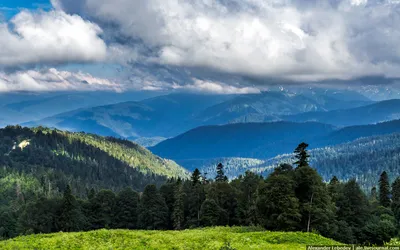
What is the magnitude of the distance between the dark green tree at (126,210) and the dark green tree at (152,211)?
4966 mm

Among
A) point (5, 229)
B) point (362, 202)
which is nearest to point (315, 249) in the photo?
point (362, 202)

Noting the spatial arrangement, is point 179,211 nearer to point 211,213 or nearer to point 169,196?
point 169,196

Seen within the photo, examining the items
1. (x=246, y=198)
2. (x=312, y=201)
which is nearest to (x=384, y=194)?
(x=246, y=198)

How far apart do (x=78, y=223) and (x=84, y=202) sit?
12.8m

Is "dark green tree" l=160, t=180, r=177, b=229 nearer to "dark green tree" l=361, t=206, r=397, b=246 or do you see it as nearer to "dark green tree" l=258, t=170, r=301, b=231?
"dark green tree" l=258, t=170, r=301, b=231

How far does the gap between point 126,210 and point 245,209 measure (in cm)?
4302

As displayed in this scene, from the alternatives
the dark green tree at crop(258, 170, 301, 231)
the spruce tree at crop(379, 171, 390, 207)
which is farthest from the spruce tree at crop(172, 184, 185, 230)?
the spruce tree at crop(379, 171, 390, 207)

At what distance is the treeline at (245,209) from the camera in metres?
61.4

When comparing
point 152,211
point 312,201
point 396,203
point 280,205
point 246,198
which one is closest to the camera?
point 280,205

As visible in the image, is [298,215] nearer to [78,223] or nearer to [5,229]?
[78,223]

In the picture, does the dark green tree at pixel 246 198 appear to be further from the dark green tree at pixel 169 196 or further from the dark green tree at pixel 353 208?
the dark green tree at pixel 169 196

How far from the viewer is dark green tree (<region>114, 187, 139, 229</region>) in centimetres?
11225

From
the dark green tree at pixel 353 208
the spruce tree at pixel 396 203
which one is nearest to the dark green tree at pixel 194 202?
the dark green tree at pixel 353 208

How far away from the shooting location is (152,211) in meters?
107
